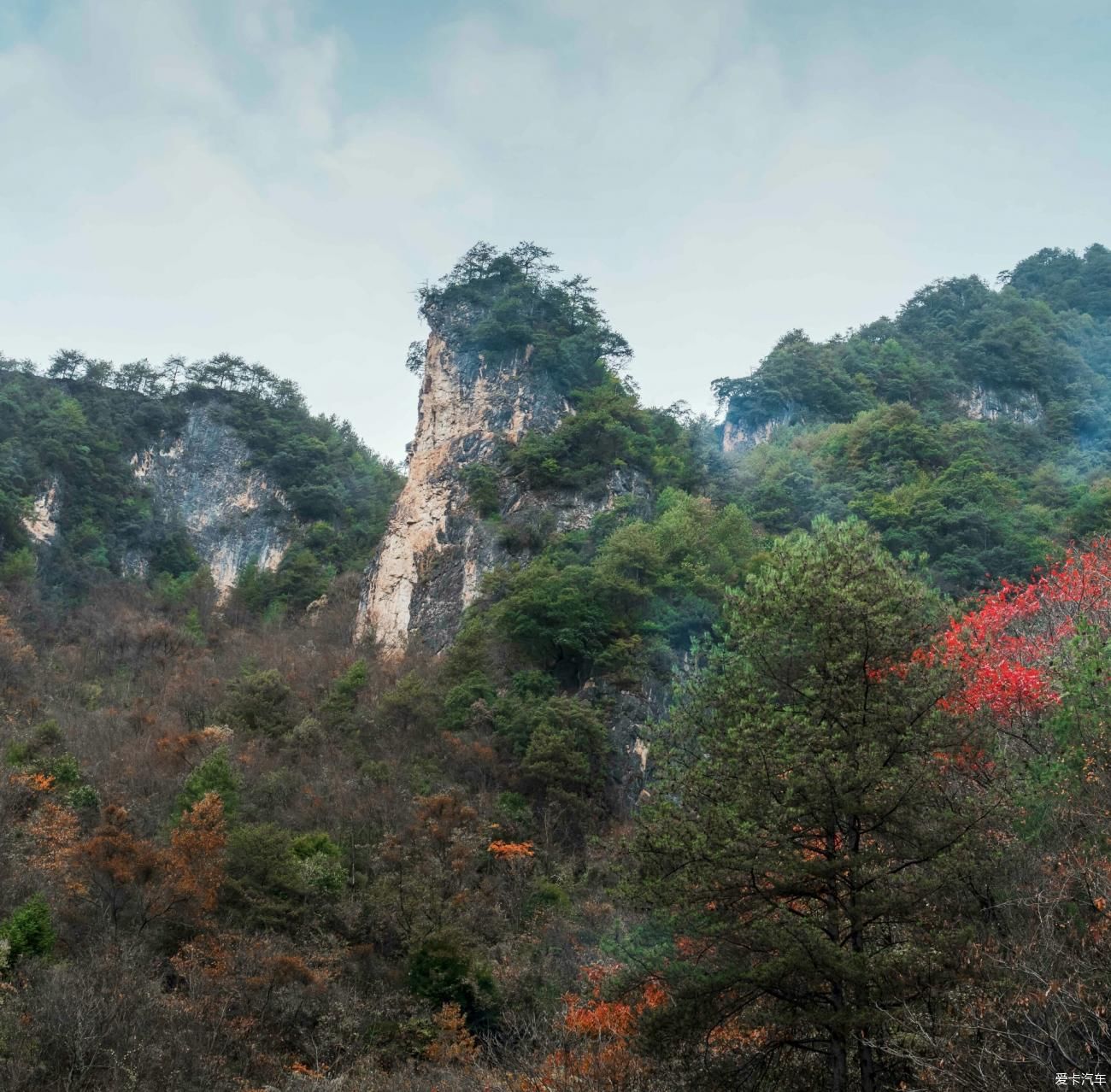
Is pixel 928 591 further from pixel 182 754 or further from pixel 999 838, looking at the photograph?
pixel 182 754

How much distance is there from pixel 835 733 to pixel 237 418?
45011 millimetres

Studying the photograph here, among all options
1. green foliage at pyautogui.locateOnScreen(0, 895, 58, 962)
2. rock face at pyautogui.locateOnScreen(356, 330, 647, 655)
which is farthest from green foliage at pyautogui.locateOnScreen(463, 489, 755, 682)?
green foliage at pyautogui.locateOnScreen(0, 895, 58, 962)

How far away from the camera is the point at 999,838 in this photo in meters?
9.04

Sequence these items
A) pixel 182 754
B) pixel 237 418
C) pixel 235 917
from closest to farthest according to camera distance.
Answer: pixel 235 917, pixel 182 754, pixel 237 418

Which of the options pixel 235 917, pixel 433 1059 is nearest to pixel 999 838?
pixel 433 1059

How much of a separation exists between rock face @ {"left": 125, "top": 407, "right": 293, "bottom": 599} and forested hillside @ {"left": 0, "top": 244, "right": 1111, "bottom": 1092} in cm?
112

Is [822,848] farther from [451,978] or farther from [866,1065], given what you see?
[451,978]

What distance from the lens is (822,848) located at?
9164 mm

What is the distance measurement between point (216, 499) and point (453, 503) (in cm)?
1616

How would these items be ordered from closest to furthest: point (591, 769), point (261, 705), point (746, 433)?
point (591, 769), point (261, 705), point (746, 433)

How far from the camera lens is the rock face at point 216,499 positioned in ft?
148

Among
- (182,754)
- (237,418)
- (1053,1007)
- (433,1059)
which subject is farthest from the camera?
(237,418)

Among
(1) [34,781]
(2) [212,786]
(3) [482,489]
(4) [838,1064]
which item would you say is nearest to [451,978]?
(2) [212,786]

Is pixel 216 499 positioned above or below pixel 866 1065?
above
